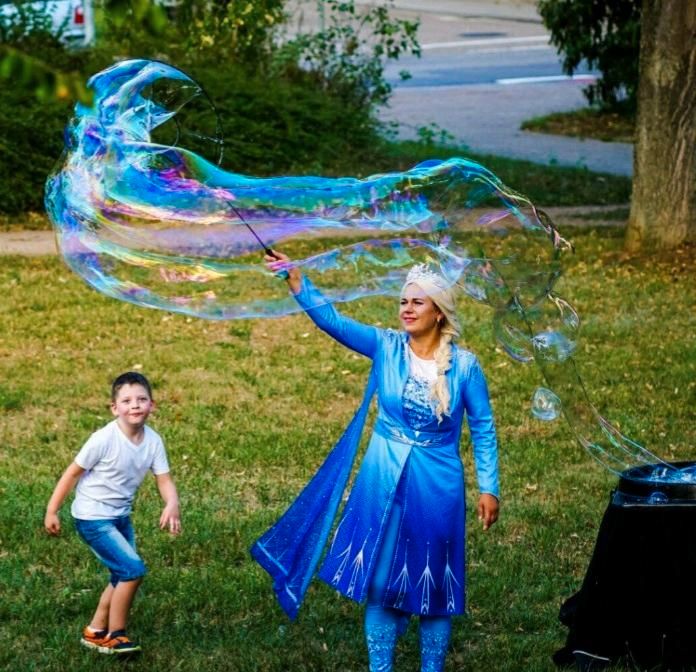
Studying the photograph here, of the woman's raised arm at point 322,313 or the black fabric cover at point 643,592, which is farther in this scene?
the black fabric cover at point 643,592

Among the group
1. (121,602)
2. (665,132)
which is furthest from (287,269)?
(665,132)

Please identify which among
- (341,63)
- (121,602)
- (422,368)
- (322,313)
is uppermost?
(341,63)

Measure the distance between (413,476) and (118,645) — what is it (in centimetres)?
137

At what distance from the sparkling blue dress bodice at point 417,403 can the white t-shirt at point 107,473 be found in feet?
3.41

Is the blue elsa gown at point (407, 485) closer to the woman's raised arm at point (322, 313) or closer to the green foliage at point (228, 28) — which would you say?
the woman's raised arm at point (322, 313)

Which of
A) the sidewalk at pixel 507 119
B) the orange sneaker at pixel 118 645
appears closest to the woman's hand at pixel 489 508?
the orange sneaker at pixel 118 645

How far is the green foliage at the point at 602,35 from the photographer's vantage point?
20.1 metres

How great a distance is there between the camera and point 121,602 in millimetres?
5758

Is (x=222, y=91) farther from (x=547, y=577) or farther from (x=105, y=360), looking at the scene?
(x=547, y=577)

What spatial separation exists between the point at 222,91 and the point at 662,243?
5.93 meters

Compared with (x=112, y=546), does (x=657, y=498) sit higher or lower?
higher

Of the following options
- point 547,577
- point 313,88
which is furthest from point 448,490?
point 313,88

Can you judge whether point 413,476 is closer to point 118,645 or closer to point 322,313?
point 322,313

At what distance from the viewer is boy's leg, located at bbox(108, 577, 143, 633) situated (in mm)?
5715
